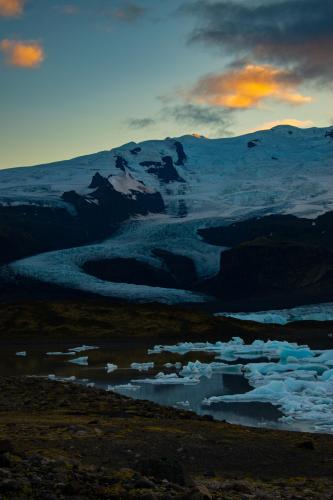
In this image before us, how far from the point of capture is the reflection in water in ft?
83.2

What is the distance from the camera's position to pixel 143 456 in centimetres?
1327

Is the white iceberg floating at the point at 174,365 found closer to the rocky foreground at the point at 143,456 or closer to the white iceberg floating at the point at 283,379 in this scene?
the white iceberg floating at the point at 283,379

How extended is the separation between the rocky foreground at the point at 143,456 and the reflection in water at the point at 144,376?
13.6 ft

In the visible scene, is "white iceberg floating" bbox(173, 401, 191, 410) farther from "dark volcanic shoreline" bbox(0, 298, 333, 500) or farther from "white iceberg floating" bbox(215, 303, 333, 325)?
"white iceberg floating" bbox(215, 303, 333, 325)

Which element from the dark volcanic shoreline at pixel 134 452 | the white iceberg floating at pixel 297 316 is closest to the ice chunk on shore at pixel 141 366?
the dark volcanic shoreline at pixel 134 452

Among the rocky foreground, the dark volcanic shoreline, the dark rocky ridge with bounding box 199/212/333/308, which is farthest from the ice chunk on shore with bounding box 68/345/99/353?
the dark rocky ridge with bounding box 199/212/333/308

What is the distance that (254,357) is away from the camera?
191 feet

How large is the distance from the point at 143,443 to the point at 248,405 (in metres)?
13.7

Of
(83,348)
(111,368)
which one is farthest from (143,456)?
(83,348)

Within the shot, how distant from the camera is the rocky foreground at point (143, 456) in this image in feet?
30.2

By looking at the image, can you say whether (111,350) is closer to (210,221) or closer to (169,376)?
(169,376)

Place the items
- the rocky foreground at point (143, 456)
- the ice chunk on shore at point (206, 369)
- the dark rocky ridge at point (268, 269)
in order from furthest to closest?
the dark rocky ridge at point (268, 269), the ice chunk on shore at point (206, 369), the rocky foreground at point (143, 456)

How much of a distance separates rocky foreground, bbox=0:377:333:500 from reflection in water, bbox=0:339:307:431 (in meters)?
4.14

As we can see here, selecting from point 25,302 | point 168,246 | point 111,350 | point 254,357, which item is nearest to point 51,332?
point 25,302
